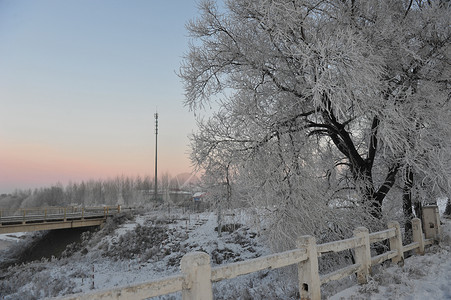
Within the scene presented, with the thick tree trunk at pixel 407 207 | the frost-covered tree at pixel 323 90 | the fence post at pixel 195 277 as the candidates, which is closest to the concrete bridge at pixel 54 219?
the frost-covered tree at pixel 323 90

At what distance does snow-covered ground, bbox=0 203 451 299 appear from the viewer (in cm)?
518

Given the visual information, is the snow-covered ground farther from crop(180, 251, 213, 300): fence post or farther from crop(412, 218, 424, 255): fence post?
crop(180, 251, 213, 300): fence post

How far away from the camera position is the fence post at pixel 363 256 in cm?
511

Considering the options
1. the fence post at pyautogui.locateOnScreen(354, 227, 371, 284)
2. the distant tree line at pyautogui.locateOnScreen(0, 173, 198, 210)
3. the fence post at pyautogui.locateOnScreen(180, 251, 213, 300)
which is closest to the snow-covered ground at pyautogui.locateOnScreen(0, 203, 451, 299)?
the fence post at pyautogui.locateOnScreen(354, 227, 371, 284)

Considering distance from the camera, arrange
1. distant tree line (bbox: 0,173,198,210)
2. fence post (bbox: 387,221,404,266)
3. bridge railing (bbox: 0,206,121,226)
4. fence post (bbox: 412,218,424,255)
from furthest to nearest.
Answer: distant tree line (bbox: 0,173,198,210), bridge railing (bbox: 0,206,121,226), fence post (bbox: 412,218,424,255), fence post (bbox: 387,221,404,266)

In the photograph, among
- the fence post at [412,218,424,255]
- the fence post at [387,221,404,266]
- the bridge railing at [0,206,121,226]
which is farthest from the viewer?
the bridge railing at [0,206,121,226]

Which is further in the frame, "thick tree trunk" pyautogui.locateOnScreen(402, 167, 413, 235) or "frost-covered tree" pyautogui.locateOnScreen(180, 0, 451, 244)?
"thick tree trunk" pyautogui.locateOnScreen(402, 167, 413, 235)

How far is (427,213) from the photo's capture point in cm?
885

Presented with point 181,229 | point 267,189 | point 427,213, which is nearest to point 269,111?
point 267,189

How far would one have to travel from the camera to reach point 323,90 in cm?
668

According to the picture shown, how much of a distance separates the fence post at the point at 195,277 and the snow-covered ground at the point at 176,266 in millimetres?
2703

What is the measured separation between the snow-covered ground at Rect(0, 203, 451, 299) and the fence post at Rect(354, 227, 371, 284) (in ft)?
0.58

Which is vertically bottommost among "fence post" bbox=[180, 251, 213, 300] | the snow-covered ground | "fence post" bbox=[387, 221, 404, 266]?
the snow-covered ground

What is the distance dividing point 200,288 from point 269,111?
6.60 metres
